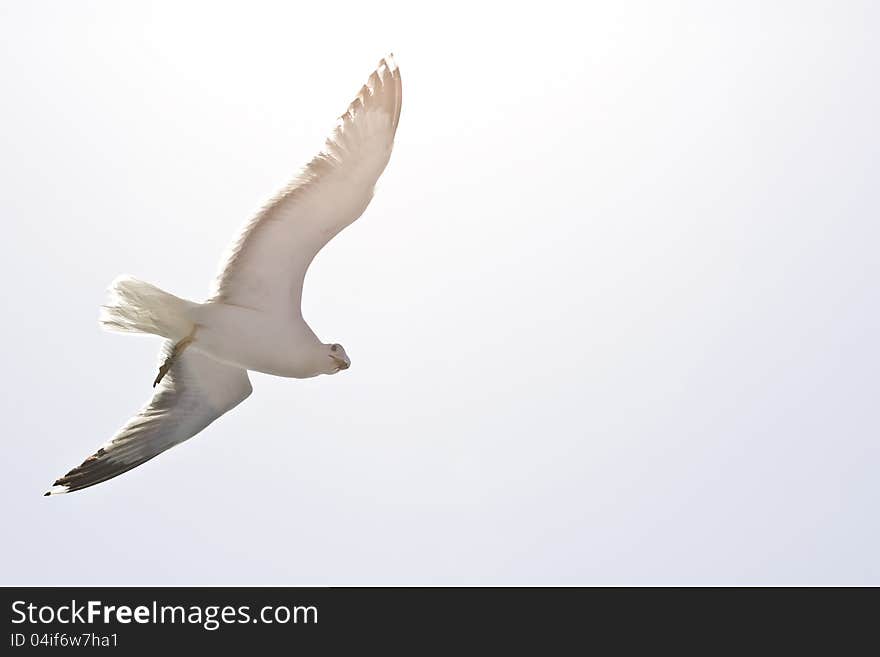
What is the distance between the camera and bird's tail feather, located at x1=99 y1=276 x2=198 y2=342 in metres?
9.16

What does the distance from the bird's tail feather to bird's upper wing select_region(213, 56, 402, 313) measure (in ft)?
1.11

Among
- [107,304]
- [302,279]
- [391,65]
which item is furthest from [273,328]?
[391,65]

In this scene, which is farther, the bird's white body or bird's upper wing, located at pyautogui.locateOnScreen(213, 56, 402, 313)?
the bird's white body

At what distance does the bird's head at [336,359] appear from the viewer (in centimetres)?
979

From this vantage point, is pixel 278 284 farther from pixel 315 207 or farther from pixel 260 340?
pixel 315 207

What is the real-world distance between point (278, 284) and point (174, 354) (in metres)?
0.96

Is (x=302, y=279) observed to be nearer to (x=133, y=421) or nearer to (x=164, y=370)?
(x=164, y=370)

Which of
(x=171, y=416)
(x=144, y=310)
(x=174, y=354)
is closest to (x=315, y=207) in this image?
(x=144, y=310)

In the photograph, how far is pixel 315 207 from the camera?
935 cm

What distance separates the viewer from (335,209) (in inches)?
369

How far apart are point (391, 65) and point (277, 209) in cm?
127

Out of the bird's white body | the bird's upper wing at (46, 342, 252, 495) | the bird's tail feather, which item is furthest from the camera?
the bird's upper wing at (46, 342, 252, 495)

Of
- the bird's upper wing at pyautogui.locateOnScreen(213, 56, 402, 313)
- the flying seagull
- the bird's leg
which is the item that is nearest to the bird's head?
the flying seagull

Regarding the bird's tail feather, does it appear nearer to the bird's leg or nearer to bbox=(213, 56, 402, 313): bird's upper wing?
the bird's leg
